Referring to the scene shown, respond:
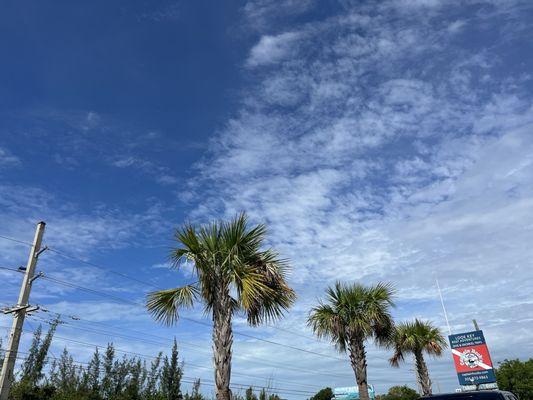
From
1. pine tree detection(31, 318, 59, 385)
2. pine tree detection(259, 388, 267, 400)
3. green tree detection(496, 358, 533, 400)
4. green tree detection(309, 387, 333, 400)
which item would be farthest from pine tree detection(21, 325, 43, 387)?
green tree detection(309, 387, 333, 400)

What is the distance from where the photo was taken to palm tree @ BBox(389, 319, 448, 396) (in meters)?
25.5

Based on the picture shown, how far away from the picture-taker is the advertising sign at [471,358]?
2741 cm

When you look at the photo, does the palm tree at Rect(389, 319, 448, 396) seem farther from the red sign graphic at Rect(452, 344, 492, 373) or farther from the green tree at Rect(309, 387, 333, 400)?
the green tree at Rect(309, 387, 333, 400)

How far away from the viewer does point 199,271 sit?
12.6 metres

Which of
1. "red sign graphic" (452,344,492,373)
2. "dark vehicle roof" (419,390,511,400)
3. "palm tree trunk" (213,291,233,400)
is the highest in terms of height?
"red sign graphic" (452,344,492,373)

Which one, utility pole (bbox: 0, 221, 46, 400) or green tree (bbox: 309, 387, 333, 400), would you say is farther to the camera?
green tree (bbox: 309, 387, 333, 400)

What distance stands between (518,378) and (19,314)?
53.9m

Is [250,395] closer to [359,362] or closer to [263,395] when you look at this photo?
[263,395]

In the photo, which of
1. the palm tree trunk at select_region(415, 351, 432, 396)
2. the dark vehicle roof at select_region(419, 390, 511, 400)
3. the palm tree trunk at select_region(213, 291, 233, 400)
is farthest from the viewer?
the palm tree trunk at select_region(415, 351, 432, 396)

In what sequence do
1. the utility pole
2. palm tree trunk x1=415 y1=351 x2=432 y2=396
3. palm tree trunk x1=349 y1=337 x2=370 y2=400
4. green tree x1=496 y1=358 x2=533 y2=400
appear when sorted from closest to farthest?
the utility pole
palm tree trunk x1=349 y1=337 x2=370 y2=400
palm tree trunk x1=415 y1=351 x2=432 y2=396
green tree x1=496 y1=358 x2=533 y2=400

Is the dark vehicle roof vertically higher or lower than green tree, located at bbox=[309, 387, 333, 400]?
lower

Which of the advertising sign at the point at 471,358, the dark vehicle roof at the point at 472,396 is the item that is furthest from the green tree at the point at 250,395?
the dark vehicle roof at the point at 472,396

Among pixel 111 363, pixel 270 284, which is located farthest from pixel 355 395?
pixel 270 284

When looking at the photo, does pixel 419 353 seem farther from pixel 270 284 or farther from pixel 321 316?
pixel 270 284
